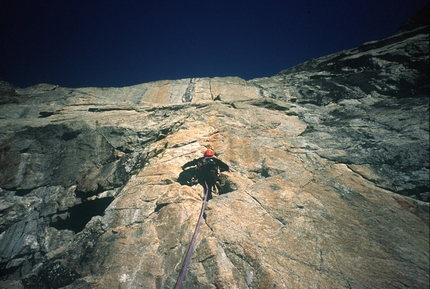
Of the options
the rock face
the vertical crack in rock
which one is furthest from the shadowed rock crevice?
the vertical crack in rock

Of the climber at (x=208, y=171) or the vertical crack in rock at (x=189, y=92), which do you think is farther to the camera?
the vertical crack in rock at (x=189, y=92)

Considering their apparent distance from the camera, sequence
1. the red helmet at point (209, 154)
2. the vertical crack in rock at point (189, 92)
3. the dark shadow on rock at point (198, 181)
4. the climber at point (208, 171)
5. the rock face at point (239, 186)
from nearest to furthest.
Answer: the rock face at point (239, 186) < the dark shadow on rock at point (198, 181) < the climber at point (208, 171) < the red helmet at point (209, 154) < the vertical crack in rock at point (189, 92)

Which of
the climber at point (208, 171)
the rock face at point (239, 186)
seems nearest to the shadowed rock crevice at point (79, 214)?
the rock face at point (239, 186)

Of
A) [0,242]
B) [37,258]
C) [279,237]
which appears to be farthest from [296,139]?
[0,242]

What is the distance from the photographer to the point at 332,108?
791cm

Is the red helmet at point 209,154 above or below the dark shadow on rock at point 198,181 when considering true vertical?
above

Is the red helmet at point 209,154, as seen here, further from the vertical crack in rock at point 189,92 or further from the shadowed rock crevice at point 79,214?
the vertical crack in rock at point 189,92

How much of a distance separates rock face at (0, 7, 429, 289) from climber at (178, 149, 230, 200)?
279 mm

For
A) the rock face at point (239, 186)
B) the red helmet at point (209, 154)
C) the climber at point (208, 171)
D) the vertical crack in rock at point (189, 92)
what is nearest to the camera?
the rock face at point (239, 186)

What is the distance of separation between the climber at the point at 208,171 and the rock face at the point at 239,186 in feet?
0.92

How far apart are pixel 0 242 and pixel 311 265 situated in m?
9.09

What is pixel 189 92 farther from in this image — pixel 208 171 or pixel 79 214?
pixel 79 214

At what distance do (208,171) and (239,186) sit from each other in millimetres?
1150

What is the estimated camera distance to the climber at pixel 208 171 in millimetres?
5668
